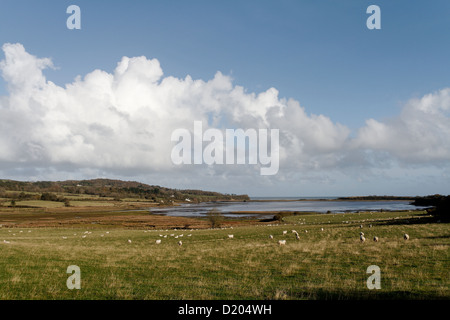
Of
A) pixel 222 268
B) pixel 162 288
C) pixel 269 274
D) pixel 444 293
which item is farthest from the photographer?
pixel 222 268

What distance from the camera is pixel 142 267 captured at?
769 inches

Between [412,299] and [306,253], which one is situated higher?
[412,299]

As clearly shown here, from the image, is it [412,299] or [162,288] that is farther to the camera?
[162,288]

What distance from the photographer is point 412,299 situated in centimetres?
1097

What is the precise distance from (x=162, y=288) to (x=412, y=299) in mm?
10305

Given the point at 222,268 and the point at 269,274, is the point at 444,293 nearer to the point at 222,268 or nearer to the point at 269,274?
the point at 269,274

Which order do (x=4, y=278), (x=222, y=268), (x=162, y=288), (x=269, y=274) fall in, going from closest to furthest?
(x=162, y=288) → (x=4, y=278) → (x=269, y=274) → (x=222, y=268)
